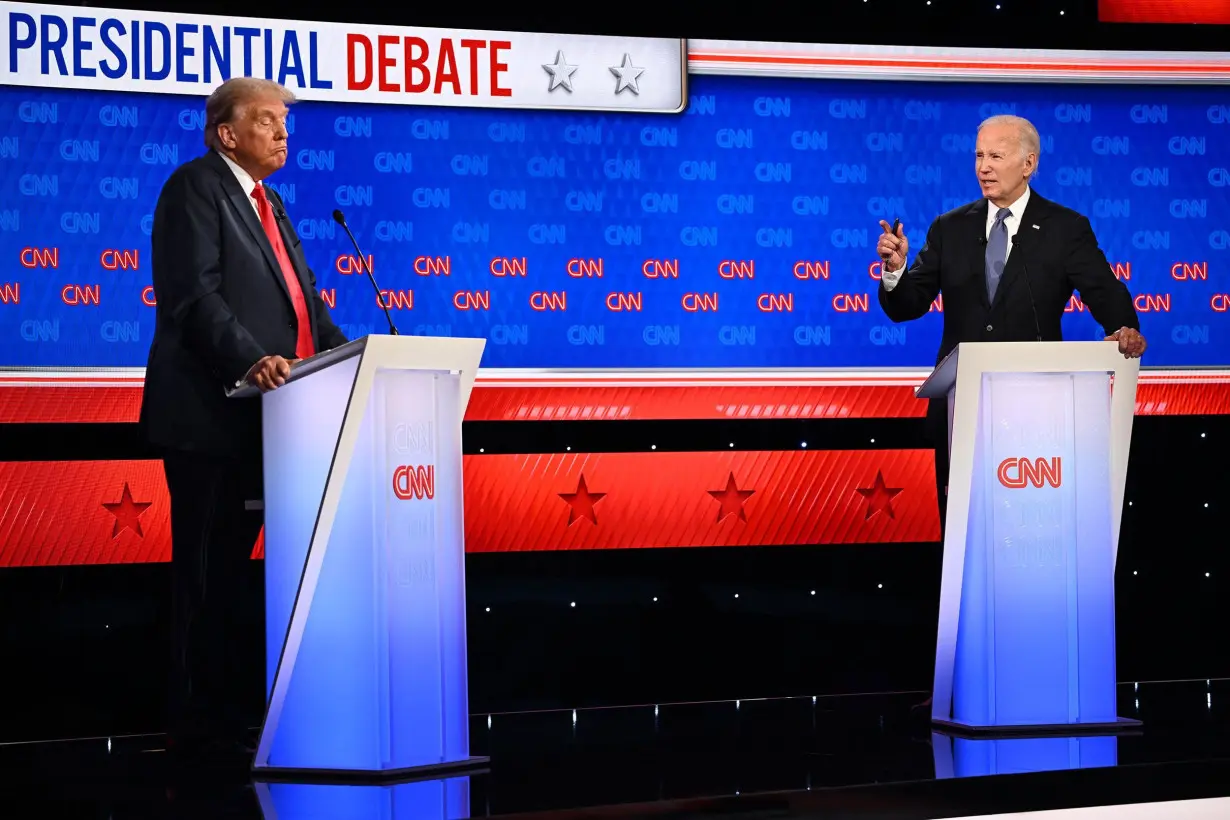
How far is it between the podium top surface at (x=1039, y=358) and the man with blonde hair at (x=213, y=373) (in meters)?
1.60

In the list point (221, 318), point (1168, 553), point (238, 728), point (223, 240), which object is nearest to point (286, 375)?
point (221, 318)

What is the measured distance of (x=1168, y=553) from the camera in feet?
16.2

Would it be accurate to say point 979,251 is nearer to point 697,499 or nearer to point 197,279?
point 697,499

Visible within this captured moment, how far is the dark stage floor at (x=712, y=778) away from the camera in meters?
2.96

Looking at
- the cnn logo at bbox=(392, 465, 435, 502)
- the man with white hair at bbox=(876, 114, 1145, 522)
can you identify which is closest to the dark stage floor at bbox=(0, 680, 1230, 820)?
the cnn logo at bbox=(392, 465, 435, 502)

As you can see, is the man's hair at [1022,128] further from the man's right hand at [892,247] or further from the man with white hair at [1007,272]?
the man's right hand at [892,247]

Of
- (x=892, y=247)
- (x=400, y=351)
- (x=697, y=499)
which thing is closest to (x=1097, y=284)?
(x=892, y=247)

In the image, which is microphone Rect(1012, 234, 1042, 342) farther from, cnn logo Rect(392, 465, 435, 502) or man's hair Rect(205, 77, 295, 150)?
man's hair Rect(205, 77, 295, 150)

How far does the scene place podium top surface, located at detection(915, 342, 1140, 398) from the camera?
3545mm

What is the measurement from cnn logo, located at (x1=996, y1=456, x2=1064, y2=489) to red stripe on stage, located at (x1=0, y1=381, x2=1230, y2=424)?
116 cm

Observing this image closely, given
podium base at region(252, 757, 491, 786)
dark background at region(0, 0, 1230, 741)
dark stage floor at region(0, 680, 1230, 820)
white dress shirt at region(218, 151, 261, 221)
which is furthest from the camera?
dark background at region(0, 0, 1230, 741)

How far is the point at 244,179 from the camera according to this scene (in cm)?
350

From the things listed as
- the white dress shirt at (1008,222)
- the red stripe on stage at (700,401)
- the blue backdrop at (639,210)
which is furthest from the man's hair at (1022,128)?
the red stripe on stage at (700,401)

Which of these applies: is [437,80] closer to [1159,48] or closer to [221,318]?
[221,318]
